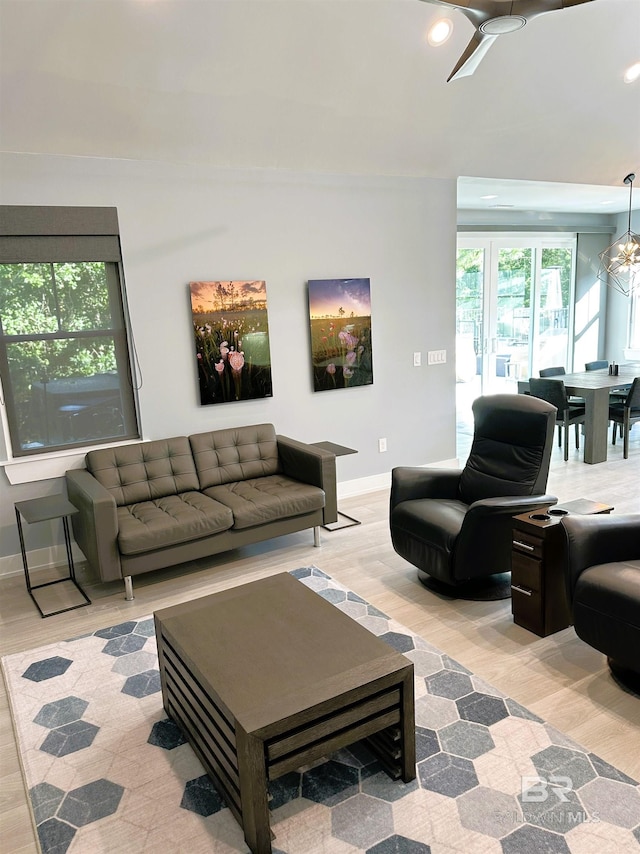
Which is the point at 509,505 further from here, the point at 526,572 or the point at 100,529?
the point at 100,529

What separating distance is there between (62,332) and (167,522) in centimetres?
156

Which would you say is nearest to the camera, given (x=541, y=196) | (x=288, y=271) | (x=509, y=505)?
(x=509, y=505)

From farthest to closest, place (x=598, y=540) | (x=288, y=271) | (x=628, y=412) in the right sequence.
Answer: (x=628, y=412)
(x=288, y=271)
(x=598, y=540)

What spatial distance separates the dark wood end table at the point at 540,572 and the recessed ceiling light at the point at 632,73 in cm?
390

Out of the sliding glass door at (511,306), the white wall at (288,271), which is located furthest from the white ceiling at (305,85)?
the sliding glass door at (511,306)

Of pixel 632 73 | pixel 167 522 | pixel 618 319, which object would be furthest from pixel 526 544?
pixel 618 319

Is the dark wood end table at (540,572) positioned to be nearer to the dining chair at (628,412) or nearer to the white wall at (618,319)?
the dining chair at (628,412)

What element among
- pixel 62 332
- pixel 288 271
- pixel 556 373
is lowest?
pixel 556 373

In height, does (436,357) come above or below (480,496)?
above

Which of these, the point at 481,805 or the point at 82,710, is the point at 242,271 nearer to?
the point at 82,710

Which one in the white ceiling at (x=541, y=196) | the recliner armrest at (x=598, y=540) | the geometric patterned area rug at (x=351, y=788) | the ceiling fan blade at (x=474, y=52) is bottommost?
the geometric patterned area rug at (x=351, y=788)

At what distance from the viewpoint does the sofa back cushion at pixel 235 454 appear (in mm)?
4516

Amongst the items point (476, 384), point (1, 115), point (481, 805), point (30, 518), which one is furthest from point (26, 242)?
point (476, 384)

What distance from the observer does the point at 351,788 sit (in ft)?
7.32
